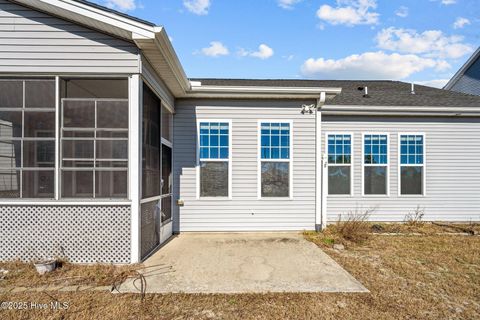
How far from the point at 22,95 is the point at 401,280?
6.22 m

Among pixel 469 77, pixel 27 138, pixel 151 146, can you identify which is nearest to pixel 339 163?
pixel 151 146

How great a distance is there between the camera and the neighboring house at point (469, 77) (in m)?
11.5

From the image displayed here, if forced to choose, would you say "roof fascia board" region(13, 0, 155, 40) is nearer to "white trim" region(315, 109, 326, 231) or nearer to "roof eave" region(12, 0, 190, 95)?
"roof eave" region(12, 0, 190, 95)

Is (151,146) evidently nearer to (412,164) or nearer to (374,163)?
(374,163)

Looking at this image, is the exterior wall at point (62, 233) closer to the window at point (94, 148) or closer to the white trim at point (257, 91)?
the window at point (94, 148)

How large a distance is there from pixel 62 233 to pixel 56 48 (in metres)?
2.81

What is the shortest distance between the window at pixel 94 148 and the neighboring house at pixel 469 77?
13543 mm

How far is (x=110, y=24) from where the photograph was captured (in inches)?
158

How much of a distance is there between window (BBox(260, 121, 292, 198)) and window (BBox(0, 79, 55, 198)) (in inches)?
162

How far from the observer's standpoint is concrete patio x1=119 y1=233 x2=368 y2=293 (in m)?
3.57

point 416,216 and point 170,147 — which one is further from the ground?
point 170,147

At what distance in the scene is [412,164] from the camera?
25.2 ft

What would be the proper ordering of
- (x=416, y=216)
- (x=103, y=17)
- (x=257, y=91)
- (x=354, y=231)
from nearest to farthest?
(x=103, y=17) < (x=354, y=231) < (x=257, y=91) < (x=416, y=216)

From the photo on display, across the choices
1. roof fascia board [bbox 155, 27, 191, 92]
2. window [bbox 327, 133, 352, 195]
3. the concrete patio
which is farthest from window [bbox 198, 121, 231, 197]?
window [bbox 327, 133, 352, 195]
